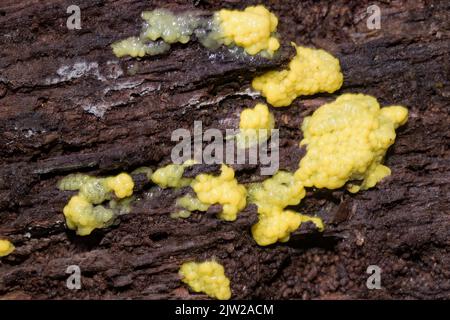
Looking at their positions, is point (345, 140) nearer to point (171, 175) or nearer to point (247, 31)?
point (247, 31)

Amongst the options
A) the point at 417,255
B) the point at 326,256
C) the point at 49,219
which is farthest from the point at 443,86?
the point at 49,219

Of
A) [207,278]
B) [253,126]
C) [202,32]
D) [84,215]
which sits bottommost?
[207,278]

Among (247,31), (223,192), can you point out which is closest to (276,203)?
(223,192)

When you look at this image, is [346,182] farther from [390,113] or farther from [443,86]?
[443,86]

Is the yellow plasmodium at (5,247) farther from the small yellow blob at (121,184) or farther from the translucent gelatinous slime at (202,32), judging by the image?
the translucent gelatinous slime at (202,32)

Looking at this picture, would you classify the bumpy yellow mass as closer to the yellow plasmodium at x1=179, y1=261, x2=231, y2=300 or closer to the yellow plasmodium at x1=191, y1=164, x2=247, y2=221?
the yellow plasmodium at x1=191, y1=164, x2=247, y2=221
